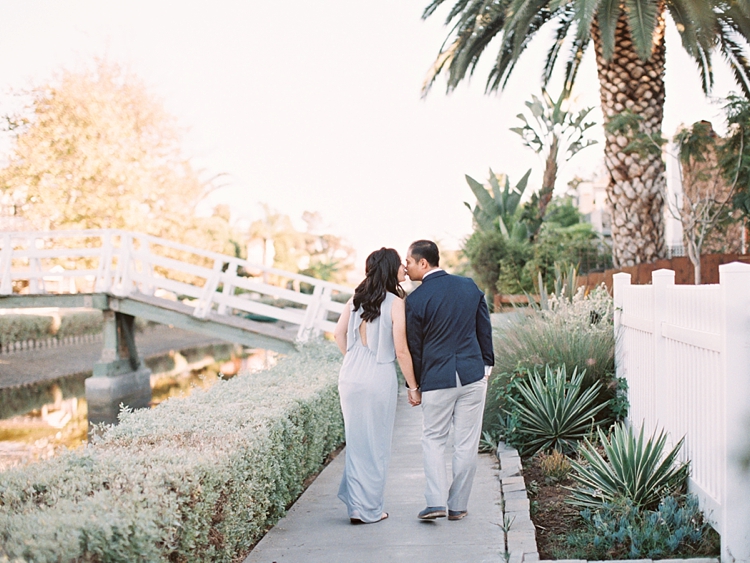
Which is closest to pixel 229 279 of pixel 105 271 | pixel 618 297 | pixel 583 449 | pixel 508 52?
pixel 105 271

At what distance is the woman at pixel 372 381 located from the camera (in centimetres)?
526

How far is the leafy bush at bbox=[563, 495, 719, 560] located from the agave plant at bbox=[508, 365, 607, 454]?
2138 millimetres

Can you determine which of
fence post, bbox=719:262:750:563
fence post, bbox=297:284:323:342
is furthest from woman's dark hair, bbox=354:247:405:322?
fence post, bbox=297:284:323:342

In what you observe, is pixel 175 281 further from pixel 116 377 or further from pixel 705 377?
pixel 705 377

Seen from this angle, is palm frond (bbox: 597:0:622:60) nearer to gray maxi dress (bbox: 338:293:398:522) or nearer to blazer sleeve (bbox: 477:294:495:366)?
blazer sleeve (bbox: 477:294:495:366)

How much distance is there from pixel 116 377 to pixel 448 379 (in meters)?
14.0

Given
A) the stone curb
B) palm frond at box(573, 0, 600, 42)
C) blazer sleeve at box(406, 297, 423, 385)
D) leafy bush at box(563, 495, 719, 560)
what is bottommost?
the stone curb

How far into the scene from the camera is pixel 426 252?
5379 mm

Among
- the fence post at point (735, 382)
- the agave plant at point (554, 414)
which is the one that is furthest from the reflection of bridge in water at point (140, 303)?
the fence post at point (735, 382)

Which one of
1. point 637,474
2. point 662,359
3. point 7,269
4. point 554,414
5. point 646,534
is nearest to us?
point 646,534

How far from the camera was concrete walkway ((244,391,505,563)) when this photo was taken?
459cm

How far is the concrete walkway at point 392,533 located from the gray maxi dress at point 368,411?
209 millimetres

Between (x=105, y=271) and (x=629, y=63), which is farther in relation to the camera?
(x=105, y=271)

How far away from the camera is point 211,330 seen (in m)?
16.7
